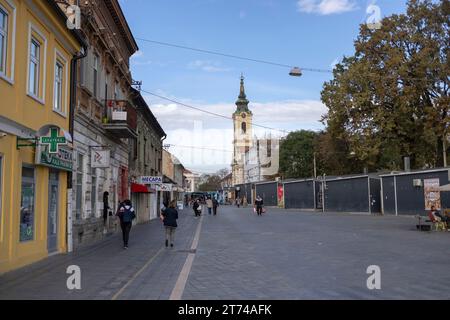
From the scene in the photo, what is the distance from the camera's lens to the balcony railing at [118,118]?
21.6 meters

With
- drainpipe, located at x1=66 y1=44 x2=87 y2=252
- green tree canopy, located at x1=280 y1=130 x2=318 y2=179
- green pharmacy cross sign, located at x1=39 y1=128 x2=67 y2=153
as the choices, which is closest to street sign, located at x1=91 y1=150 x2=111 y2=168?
drainpipe, located at x1=66 y1=44 x2=87 y2=252

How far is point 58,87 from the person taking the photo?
51.3 ft

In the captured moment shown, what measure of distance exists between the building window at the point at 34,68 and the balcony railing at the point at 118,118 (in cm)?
763

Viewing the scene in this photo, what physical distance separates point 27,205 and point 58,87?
4.34 m

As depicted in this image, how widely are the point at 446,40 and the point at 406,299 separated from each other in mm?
33873

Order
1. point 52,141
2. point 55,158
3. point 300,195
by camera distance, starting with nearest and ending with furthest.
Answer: point 52,141
point 55,158
point 300,195

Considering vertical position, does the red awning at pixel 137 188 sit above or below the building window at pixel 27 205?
above

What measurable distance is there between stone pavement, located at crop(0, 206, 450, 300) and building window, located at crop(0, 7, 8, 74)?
4567 millimetres

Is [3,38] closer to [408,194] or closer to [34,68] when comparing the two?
[34,68]

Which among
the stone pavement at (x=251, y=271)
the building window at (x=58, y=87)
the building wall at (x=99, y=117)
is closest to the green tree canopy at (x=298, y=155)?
the building wall at (x=99, y=117)

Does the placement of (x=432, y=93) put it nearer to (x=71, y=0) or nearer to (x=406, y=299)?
(x=71, y=0)

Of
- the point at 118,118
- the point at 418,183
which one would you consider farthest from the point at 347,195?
the point at 118,118

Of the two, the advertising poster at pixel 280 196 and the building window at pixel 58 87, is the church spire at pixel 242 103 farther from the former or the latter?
the building window at pixel 58 87
